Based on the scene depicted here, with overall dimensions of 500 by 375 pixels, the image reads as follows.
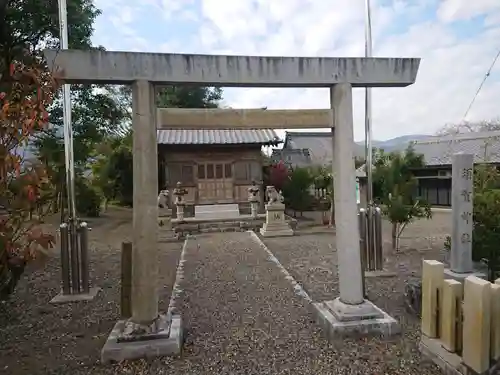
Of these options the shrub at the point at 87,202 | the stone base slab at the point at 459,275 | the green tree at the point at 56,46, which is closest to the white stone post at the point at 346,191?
the stone base slab at the point at 459,275

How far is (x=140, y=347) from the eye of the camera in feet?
12.9

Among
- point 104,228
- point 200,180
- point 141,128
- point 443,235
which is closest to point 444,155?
point 443,235

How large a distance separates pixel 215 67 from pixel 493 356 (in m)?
3.74

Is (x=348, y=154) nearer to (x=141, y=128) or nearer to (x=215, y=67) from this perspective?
(x=215, y=67)

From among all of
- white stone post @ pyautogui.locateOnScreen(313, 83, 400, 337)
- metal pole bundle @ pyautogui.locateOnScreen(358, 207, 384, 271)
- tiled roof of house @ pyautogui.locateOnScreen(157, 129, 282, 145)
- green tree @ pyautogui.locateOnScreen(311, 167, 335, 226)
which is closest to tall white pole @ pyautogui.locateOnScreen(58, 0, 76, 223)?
white stone post @ pyautogui.locateOnScreen(313, 83, 400, 337)

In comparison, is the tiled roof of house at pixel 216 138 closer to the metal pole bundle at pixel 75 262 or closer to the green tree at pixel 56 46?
the green tree at pixel 56 46

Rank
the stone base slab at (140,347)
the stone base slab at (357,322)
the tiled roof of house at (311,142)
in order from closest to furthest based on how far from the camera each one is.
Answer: the stone base slab at (140,347)
the stone base slab at (357,322)
the tiled roof of house at (311,142)

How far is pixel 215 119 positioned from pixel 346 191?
172 centimetres

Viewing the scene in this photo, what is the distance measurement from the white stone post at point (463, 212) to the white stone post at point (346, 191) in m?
2.09

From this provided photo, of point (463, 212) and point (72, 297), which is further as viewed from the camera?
point (72, 297)

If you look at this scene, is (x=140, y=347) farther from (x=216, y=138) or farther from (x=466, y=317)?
(x=216, y=138)

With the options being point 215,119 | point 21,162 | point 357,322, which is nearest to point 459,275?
point 357,322

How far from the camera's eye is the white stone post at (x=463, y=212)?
5.44m

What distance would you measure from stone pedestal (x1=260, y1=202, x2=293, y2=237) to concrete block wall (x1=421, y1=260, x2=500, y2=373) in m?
9.64
